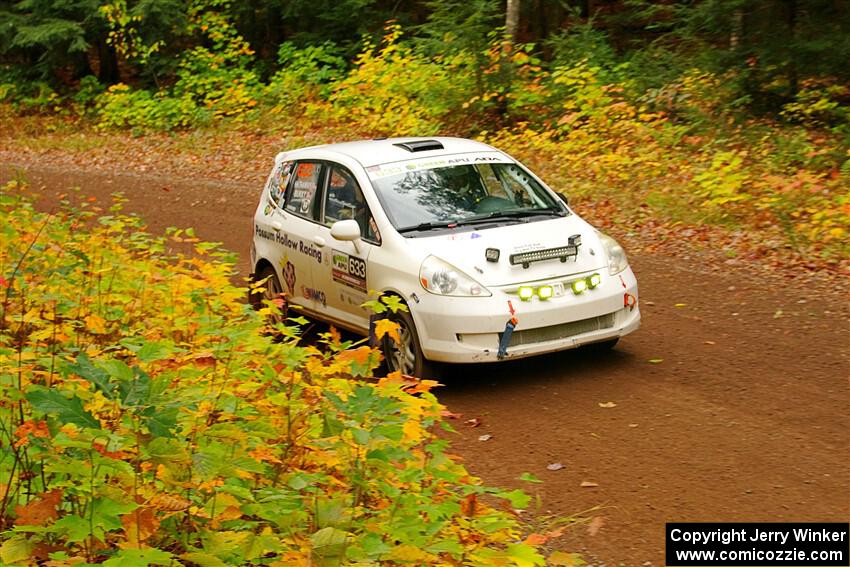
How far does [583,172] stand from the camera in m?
16.6

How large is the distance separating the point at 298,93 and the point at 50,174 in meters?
6.53

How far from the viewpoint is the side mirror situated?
8.41m

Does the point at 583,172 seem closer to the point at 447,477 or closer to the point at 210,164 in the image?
the point at 210,164

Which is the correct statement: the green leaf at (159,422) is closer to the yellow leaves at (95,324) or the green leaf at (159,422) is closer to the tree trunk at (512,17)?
the yellow leaves at (95,324)

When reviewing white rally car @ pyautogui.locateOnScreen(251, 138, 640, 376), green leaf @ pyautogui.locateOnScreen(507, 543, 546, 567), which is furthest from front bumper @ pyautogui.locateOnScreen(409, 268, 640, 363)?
green leaf @ pyautogui.locateOnScreen(507, 543, 546, 567)

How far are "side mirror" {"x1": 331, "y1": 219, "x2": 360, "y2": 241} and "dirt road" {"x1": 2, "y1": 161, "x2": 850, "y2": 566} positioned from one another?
1472 millimetres

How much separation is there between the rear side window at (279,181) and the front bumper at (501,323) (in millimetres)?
2865

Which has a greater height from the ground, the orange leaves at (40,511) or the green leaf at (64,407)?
the green leaf at (64,407)

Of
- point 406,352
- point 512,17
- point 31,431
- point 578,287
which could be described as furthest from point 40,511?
point 512,17

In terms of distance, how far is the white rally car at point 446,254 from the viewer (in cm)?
774

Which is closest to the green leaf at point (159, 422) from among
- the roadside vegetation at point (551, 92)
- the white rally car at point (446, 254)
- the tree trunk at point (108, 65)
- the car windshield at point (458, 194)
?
the white rally car at point (446, 254)

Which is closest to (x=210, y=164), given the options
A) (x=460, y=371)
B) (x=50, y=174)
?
(x=50, y=174)

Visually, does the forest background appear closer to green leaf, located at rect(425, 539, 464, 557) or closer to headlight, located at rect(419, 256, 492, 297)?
green leaf, located at rect(425, 539, 464, 557)

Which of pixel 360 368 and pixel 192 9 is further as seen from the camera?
pixel 192 9
